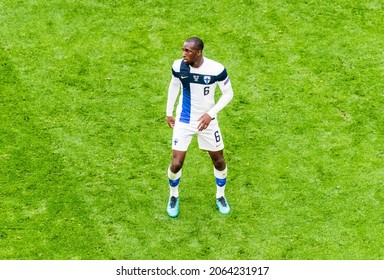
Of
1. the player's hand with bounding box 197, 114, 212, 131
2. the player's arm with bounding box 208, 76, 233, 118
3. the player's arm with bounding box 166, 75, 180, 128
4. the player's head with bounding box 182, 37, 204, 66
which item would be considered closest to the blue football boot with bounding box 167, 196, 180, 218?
the player's arm with bounding box 166, 75, 180, 128

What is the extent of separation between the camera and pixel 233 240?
1142 centimetres

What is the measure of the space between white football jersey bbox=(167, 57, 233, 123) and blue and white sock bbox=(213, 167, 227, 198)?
35.2 inches

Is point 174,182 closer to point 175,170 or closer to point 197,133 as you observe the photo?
point 175,170

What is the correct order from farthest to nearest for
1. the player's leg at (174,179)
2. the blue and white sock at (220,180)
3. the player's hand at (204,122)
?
the blue and white sock at (220,180) < the player's leg at (174,179) < the player's hand at (204,122)

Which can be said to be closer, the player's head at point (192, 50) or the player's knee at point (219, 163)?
→ the player's head at point (192, 50)

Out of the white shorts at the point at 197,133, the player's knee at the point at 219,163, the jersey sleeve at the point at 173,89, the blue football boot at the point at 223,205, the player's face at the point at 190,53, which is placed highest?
the player's face at the point at 190,53

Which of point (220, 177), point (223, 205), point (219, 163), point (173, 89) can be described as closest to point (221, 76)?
point (173, 89)

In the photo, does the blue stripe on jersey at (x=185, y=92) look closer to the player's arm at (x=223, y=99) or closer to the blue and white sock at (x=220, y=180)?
the player's arm at (x=223, y=99)

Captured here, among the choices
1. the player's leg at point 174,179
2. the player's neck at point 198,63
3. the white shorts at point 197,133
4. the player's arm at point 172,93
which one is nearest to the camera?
the player's neck at point 198,63

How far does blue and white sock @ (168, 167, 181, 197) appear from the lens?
452 inches

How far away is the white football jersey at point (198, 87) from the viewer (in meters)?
10.8

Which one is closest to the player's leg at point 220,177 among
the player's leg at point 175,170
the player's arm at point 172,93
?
the player's leg at point 175,170

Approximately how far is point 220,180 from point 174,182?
60 cm

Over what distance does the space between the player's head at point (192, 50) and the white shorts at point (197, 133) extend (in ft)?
2.87
